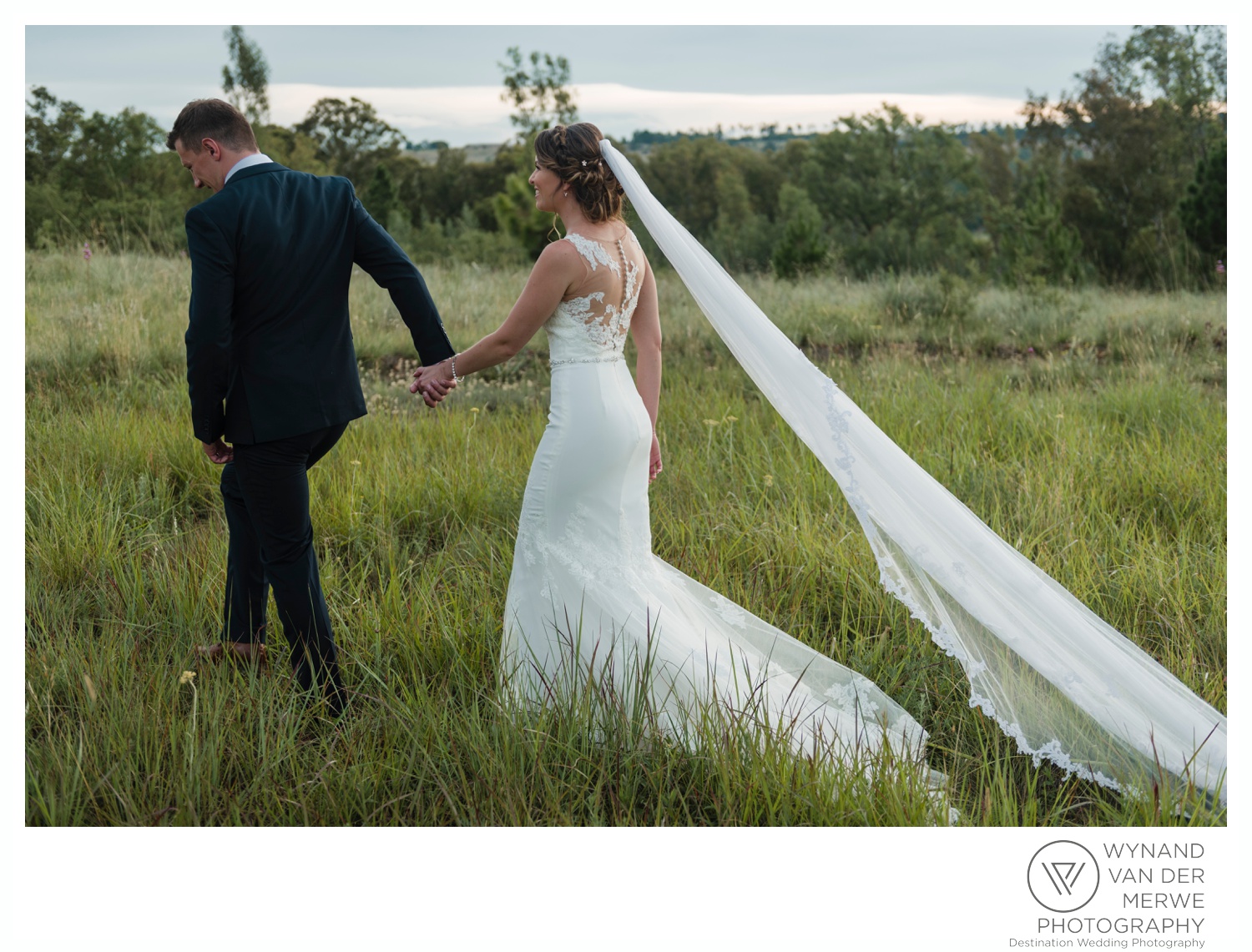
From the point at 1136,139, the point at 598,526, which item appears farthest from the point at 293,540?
the point at 1136,139

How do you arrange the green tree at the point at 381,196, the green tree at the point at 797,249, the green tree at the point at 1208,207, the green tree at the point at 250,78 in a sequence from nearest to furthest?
the green tree at the point at 1208,207, the green tree at the point at 797,249, the green tree at the point at 381,196, the green tree at the point at 250,78

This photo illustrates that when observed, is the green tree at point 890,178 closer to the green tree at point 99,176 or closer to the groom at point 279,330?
the green tree at point 99,176

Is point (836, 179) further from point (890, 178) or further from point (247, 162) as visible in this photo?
point (247, 162)

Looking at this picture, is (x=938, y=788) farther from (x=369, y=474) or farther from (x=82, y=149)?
(x=82, y=149)

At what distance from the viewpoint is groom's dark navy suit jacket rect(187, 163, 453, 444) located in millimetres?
3045

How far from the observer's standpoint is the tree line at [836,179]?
17391 mm

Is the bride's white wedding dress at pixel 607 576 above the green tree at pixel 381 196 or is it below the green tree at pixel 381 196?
below

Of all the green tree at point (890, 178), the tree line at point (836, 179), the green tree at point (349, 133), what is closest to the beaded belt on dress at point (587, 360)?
the tree line at point (836, 179)

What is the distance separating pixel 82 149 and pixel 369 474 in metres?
16.5

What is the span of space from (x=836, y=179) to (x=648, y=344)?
4245 cm

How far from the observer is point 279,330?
3.22 metres

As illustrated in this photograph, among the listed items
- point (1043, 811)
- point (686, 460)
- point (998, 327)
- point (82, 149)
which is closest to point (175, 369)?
point (686, 460)

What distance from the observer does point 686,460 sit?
5.41m

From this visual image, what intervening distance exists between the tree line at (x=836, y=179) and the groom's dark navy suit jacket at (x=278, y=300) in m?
9.52
